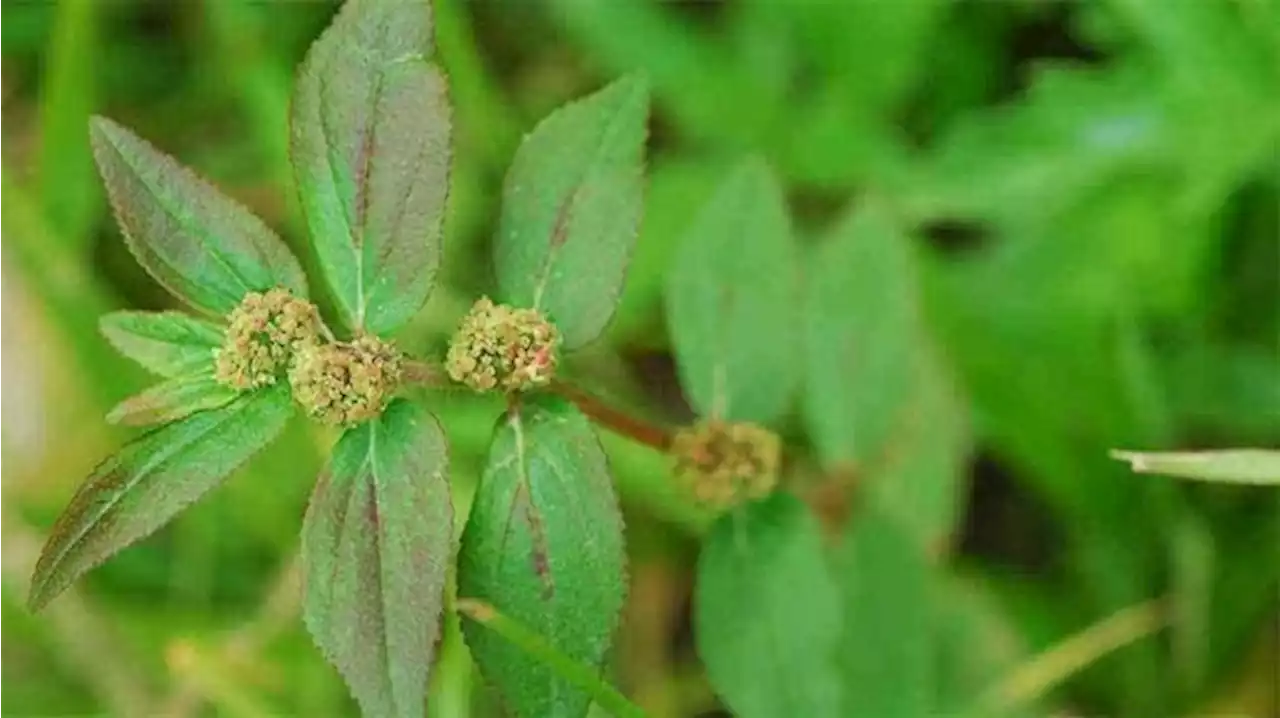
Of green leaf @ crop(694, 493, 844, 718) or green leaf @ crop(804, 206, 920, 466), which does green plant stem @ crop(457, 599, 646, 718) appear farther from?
green leaf @ crop(804, 206, 920, 466)

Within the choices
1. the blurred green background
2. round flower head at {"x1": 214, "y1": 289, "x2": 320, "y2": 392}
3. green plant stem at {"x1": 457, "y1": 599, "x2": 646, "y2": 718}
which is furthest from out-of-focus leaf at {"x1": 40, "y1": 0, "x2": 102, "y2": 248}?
green plant stem at {"x1": 457, "y1": 599, "x2": 646, "y2": 718}

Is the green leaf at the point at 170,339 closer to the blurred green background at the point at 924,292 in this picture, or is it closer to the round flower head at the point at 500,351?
the round flower head at the point at 500,351

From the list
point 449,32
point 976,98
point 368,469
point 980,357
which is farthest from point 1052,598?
point 368,469

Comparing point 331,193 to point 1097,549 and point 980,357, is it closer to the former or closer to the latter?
point 980,357

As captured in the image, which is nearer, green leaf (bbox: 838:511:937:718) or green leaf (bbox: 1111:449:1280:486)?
green leaf (bbox: 1111:449:1280:486)

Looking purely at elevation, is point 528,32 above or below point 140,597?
above

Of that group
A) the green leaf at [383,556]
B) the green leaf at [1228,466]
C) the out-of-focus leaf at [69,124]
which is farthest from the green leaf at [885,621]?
the out-of-focus leaf at [69,124]
